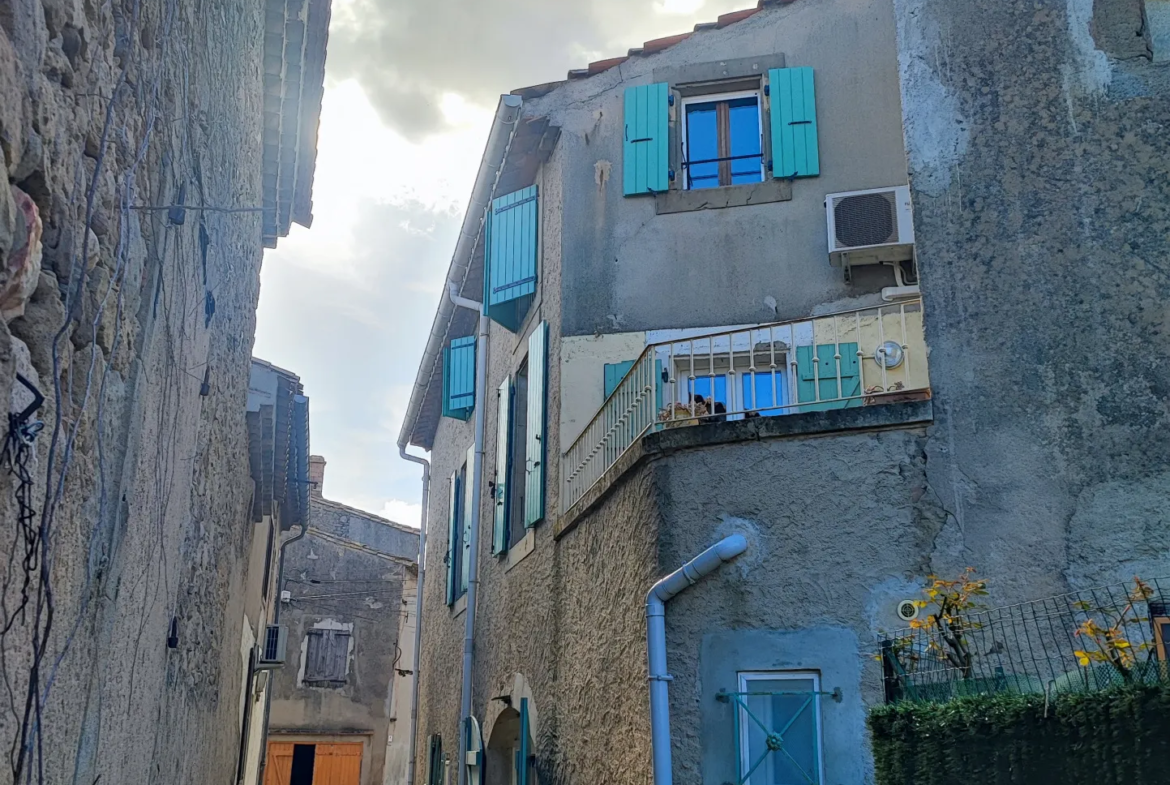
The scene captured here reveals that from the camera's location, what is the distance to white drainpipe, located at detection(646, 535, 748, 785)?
17.5 ft

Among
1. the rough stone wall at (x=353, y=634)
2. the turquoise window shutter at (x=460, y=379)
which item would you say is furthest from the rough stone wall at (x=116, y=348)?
the rough stone wall at (x=353, y=634)

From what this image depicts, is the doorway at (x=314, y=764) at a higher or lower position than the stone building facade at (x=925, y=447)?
lower

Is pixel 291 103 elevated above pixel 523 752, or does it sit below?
above

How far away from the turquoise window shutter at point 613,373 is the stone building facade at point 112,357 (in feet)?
9.61

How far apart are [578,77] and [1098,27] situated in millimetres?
4699

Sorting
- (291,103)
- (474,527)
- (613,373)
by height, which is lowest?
(474,527)

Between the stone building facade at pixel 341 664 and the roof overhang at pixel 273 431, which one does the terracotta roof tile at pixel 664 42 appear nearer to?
the roof overhang at pixel 273 431

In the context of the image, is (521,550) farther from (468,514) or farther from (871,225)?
(871,225)

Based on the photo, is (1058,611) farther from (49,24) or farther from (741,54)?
(741,54)

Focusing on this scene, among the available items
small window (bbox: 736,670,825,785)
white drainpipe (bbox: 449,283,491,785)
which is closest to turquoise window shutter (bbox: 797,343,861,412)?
small window (bbox: 736,670,825,785)

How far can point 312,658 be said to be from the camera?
2259 centimetres

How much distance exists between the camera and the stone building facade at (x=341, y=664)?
71.9 ft

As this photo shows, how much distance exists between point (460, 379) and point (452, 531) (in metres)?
1.76

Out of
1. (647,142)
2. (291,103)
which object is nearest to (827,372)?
(647,142)
